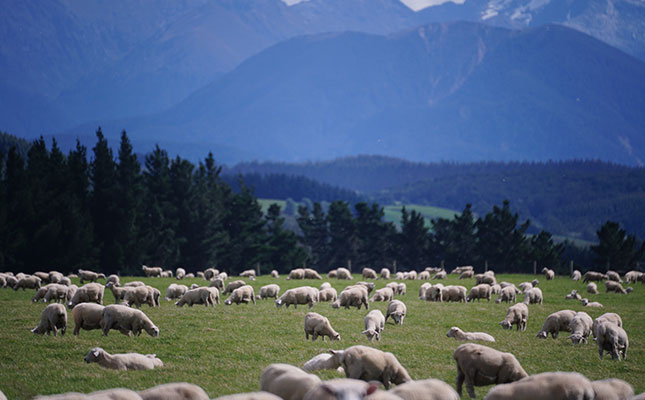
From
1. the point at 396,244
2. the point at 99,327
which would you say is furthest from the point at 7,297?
the point at 396,244

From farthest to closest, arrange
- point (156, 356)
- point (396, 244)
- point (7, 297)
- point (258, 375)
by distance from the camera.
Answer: point (396, 244) < point (7, 297) < point (156, 356) < point (258, 375)

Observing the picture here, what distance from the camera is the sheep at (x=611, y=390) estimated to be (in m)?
12.7

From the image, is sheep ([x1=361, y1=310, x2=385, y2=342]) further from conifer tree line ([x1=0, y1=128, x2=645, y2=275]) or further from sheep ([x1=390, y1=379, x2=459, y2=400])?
conifer tree line ([x1=0, y1=128, x2=645, y2=275])

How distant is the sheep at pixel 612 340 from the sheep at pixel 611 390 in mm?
6342

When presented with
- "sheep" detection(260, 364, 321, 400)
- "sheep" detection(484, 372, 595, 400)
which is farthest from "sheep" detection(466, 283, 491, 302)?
"sheep" detection(260, 364, 321, 400)

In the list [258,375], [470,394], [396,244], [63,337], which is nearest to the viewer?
[470,394]

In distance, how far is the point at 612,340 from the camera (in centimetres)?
1922

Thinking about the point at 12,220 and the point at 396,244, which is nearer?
the point at 12,220

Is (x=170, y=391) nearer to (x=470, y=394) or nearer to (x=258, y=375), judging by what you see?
(x=258, y=375)

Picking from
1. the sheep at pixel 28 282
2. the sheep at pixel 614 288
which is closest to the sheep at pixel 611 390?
the sheep at pixel 614 288

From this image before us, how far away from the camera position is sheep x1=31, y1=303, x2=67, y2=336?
20.8m

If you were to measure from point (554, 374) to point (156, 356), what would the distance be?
1054 cm

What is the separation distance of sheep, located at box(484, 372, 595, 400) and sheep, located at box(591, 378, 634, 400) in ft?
1.59

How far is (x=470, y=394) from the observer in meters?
14.5
